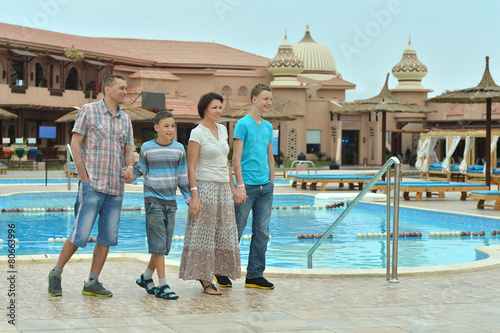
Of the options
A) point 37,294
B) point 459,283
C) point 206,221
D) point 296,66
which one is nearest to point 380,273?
point 459,283

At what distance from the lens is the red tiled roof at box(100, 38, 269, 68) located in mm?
43312

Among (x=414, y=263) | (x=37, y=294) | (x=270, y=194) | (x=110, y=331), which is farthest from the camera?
(x=414, y=263)

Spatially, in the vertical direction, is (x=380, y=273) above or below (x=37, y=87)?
below

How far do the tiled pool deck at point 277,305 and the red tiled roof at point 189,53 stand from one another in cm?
3668

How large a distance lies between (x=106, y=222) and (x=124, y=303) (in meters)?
0.66

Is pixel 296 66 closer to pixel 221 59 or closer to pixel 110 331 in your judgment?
pixel 221 59

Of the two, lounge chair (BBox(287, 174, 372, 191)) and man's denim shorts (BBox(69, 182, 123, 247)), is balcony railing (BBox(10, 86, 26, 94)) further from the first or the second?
man's denim shorts (BBox(69, 182, 123, 247))

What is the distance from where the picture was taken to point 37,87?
3575cm

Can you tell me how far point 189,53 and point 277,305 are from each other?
40.1 meters

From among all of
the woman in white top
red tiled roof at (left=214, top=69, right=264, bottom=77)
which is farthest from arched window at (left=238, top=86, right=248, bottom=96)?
the woman in white top

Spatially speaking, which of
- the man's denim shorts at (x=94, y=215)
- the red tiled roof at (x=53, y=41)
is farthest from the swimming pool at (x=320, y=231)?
the red tiled roof at (x=53, y=41)

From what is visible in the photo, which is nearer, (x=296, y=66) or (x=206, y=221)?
(x=206, y=221)

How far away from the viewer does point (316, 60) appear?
48000 mm

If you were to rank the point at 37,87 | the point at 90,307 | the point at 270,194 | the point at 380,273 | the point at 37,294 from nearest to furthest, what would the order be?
the point at 90,307
the point at 37,294
the point at 270,194
the point at 380,273
the point at 37,87
